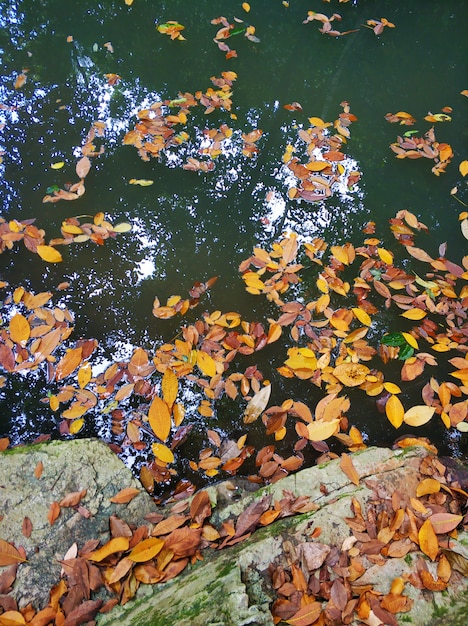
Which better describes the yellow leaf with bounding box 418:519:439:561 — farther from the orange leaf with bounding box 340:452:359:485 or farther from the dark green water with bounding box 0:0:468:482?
the dark green water with bounding box 0:0:468:482

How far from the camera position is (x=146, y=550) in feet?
5.93

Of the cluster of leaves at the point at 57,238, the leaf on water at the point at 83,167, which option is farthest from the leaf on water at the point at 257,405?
the leaf on water at the point at 83,167

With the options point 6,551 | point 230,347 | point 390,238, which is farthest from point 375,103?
point 6,551

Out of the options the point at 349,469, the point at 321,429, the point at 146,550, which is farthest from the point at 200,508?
the point at 321,429

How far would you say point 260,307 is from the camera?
Answer: 2.96 meters

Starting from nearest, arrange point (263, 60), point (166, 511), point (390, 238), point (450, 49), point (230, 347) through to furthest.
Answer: point (166, 511)
point (230, 347)
point (390, 238)
point (263, 60)
point (450, 49)

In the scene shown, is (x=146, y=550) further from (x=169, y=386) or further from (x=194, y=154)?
(x=194, y=154)

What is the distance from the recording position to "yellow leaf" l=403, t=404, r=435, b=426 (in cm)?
251

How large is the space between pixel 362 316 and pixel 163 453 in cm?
152

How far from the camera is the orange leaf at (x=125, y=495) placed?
1976mm

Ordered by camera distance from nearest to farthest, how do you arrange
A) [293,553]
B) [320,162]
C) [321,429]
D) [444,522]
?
[293,553]
[444,522]
[321,429]
[320,162]

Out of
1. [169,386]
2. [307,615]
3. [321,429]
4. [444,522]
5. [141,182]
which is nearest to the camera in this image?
[307,615]

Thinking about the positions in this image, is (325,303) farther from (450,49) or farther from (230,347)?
(450,49)

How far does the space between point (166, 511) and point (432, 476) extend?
123cm
